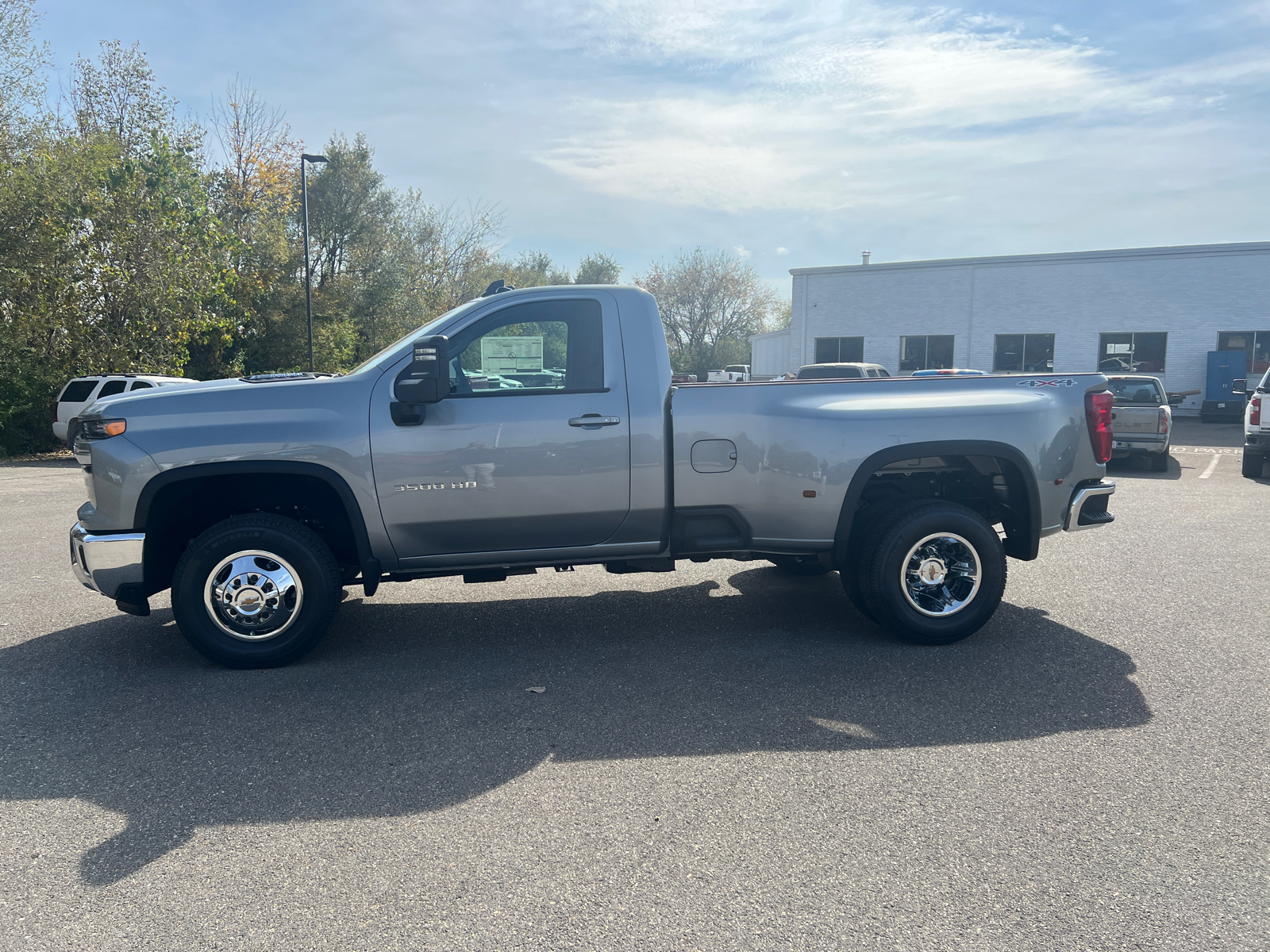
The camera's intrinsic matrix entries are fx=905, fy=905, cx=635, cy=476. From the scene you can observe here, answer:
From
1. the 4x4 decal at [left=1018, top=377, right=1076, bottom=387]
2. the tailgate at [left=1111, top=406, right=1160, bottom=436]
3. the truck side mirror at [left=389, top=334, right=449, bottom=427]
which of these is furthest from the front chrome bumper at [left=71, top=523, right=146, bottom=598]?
the tailgate at [left=1111, top=406, right=1160, bottom=436]

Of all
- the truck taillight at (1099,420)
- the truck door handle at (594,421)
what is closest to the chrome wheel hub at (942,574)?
the truck taillight at (1099,420)

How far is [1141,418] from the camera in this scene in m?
15.5

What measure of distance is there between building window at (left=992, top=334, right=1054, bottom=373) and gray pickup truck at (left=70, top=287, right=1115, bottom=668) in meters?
29.5

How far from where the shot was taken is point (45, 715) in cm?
435

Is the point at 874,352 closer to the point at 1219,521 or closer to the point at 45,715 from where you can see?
the point at 1219,521

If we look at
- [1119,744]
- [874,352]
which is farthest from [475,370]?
[874,352]

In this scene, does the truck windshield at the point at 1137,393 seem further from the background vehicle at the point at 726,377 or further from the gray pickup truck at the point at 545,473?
the gray pickup truck at the point at 545,473

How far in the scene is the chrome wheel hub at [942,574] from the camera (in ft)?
17.4

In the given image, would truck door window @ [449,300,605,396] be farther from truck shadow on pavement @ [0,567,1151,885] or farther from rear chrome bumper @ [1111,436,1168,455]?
rear chrome bumper @ [1111,436,1168,455]

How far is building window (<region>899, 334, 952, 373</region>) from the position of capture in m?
34.5

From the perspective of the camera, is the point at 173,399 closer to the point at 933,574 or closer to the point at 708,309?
the point at 933,574

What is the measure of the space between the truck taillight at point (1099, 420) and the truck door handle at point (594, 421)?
2.84 m

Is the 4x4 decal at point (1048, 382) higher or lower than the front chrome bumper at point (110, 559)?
higher

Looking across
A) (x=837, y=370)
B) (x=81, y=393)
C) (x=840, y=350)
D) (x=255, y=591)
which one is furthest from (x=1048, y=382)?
(x=840, y=350)
